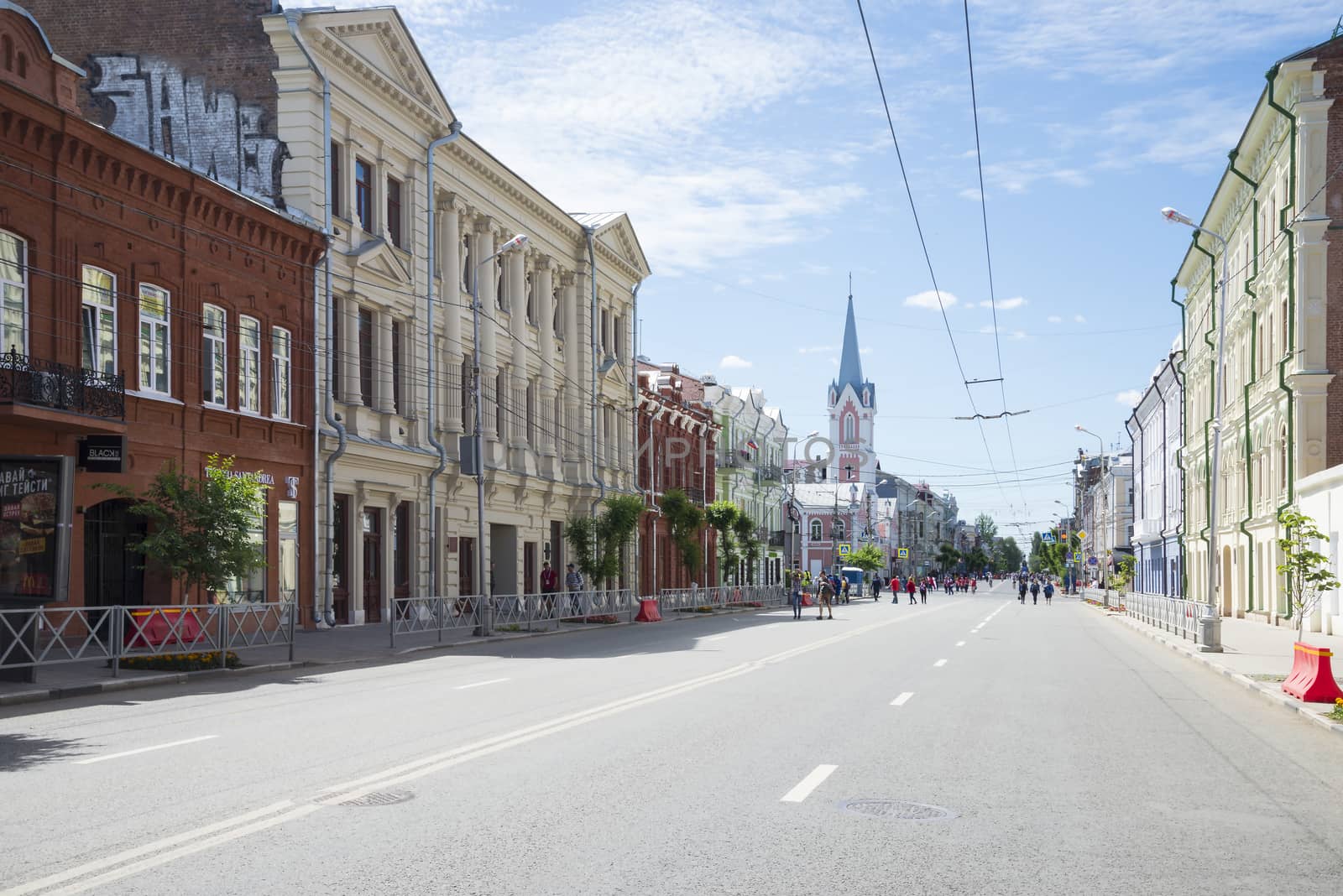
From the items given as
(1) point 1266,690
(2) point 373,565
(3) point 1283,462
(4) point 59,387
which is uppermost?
(4) point 59,387

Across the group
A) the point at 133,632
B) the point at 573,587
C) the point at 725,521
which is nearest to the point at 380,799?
the point at 133,632

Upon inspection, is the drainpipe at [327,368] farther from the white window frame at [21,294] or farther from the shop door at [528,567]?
the shop door at [528,567]

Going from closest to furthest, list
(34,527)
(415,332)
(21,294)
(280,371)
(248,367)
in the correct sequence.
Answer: (34,527) < (21,294) < (248,367) < (280,371) < (415,332)

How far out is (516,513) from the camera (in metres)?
45.5

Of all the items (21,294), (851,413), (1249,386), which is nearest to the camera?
(21,294)

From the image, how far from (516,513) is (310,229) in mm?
16308

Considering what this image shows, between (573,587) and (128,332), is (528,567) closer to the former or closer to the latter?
(573,587)

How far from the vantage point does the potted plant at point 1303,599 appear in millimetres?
15875

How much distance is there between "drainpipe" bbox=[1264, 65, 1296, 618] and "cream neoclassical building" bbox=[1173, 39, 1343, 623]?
0.05 metres

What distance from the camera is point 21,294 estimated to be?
22.7 meters

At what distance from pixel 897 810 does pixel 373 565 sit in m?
28.6

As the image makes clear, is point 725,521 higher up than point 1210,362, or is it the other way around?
point 1210,362

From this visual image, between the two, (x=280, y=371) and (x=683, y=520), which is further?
(x=683, y=520)

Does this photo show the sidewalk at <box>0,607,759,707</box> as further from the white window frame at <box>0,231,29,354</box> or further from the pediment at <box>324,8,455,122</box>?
the pediment at <box>324,8,455,122</box>
